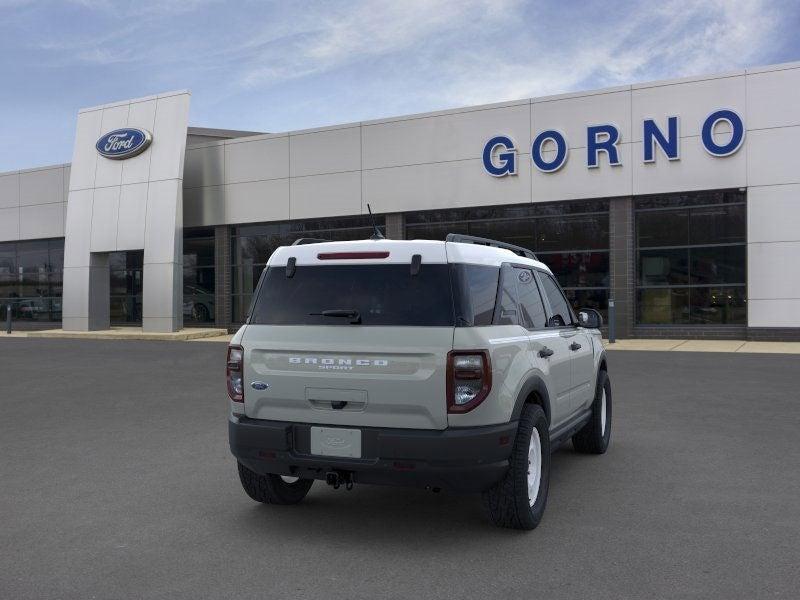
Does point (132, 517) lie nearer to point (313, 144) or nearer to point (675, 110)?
point (675, 110)

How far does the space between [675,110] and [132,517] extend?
63.5ft

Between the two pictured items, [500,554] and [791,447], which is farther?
[791,447]

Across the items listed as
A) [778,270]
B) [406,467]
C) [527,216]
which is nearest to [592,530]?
[406,467]

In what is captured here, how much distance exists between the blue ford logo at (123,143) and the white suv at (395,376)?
23885 mm

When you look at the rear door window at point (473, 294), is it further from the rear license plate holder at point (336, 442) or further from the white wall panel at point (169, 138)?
the white wall panel at point (169, 138)

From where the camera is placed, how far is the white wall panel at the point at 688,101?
790 inches

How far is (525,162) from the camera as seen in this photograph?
22562 mm

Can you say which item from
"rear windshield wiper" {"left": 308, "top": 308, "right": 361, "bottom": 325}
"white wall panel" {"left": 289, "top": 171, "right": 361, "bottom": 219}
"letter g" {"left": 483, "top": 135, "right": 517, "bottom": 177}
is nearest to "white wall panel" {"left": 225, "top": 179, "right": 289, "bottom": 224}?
"white wall panel" {"left": 289, "top": 171, "right": 361, "bottom": 219}

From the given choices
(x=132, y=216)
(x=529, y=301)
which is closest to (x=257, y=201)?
(x=132, y=216)

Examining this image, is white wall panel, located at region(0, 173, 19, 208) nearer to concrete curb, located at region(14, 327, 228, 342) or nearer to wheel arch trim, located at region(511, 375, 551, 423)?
concrete curb, located at region(14, 327, 228, 342)

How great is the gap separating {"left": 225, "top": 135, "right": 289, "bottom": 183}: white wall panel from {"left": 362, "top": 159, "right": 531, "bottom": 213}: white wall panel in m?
3.48

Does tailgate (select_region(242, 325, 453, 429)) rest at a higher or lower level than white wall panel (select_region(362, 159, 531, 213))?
lower

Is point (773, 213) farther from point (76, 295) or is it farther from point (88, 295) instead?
point (76, 295)

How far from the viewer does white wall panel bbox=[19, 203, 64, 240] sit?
31.8 meters
